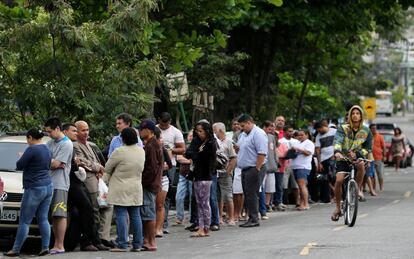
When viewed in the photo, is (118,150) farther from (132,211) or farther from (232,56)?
(232,56)

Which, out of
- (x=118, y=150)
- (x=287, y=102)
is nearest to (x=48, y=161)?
(x=118, y=150)

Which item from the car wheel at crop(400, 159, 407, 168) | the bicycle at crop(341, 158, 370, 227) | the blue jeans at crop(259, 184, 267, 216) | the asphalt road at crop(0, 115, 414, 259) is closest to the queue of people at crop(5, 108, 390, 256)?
the asphalt road at crop(0, 115, 414, 259)

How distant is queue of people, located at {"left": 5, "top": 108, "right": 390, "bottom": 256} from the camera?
1447 cm

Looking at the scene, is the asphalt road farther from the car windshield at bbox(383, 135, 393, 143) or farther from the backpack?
the car windshield at bbox(383, 135, 393, 143)

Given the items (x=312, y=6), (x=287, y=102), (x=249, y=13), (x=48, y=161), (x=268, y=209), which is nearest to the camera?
(x=48, y=161)

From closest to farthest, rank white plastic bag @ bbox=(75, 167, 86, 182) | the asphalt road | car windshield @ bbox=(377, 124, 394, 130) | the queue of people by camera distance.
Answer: the asphalt road
the queue of people
white plastic bag @ bbox=(75, 167, 86, 182)
car windshield @ bbox=(377, 124, 394, 130)

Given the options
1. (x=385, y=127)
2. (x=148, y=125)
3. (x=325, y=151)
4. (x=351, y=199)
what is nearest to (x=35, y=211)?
(x=148, y=125)

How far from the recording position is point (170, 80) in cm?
2402

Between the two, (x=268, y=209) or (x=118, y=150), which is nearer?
(x=118, y=150)

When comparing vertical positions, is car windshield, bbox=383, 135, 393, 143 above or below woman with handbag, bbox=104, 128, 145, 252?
above

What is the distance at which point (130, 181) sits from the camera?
14.7m

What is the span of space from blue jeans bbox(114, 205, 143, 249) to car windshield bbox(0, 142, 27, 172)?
204 centimetres

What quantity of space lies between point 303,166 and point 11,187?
9.43 m

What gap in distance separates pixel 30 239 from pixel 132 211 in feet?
10.3
